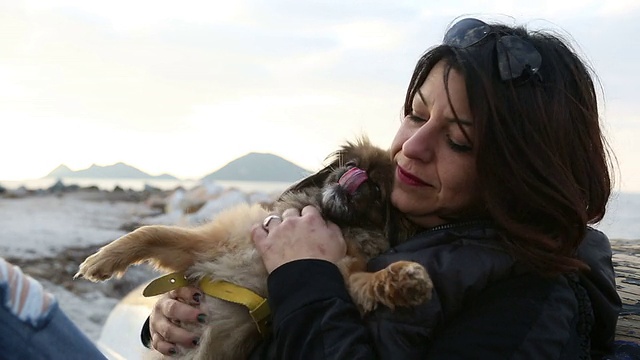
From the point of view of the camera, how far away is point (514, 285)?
1.70 m

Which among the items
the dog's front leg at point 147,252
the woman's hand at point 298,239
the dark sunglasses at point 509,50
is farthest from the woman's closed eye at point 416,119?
the dog's front leg at point 147,252

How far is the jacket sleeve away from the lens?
164 cm

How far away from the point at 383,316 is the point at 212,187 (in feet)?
31.4

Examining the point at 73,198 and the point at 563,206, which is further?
the point at 73,198

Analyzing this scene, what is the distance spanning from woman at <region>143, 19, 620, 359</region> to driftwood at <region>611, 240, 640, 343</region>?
0.75ft

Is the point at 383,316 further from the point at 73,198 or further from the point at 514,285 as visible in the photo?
the point at 73,198

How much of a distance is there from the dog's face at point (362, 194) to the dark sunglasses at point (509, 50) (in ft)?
1.87

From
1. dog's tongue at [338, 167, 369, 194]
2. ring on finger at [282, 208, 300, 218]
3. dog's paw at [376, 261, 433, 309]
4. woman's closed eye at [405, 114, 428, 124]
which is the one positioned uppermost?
woman's closed eye at [405, 114, 428, 124]

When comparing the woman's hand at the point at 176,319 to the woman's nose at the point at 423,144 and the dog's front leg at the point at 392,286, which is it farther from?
the woman's nose at the point at 423,144

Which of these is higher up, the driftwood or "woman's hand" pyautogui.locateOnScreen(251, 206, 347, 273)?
"woman's hand" pyautogui.locateOnScreen(251, 206, 347, 273)

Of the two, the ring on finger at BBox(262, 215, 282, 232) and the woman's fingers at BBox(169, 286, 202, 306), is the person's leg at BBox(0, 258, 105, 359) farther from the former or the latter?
the ring on finger at BBox(262, 215, 282, 232)

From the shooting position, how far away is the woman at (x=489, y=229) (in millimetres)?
1646

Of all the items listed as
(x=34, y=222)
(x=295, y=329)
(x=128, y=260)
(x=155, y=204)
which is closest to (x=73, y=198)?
(x=155, y=204)

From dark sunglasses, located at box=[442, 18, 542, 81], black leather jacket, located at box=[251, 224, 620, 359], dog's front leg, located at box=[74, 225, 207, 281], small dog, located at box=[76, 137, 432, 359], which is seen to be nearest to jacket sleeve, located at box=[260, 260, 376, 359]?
black leather jacket, located at box=[251, 224, 620, 359]
